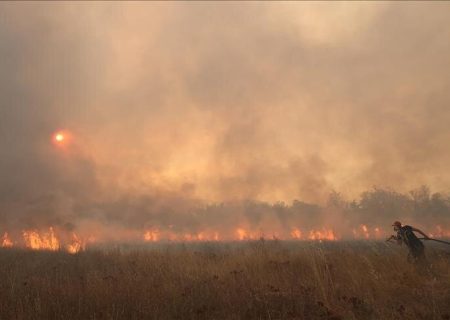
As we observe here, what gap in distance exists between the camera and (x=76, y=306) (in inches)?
337

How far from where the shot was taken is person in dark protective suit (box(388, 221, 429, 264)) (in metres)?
12.7

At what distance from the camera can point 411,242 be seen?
13375 mm

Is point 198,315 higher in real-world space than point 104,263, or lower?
lower

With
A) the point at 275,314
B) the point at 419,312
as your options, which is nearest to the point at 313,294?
the point at 275,314

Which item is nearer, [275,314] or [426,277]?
[275,314]

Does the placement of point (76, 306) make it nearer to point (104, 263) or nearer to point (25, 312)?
point (25, 312)

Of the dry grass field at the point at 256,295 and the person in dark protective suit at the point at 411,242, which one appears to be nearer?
the dry grass field at the point at 256,295

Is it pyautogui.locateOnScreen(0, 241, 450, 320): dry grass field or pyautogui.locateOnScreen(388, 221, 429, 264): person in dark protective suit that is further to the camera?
pyautogui.locateOnScreen(388, 221, 429, 264): person in dark protective suit

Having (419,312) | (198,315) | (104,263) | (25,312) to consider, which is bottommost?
(419,312)

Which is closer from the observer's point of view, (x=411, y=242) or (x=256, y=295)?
(x=256, y=295)

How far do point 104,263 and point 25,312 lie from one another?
10368mm

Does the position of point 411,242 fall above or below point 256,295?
above

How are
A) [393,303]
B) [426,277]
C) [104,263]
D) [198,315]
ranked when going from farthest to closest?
[104,263] < [426,277] < [393,303] < [198,315]

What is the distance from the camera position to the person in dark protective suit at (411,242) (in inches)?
499
